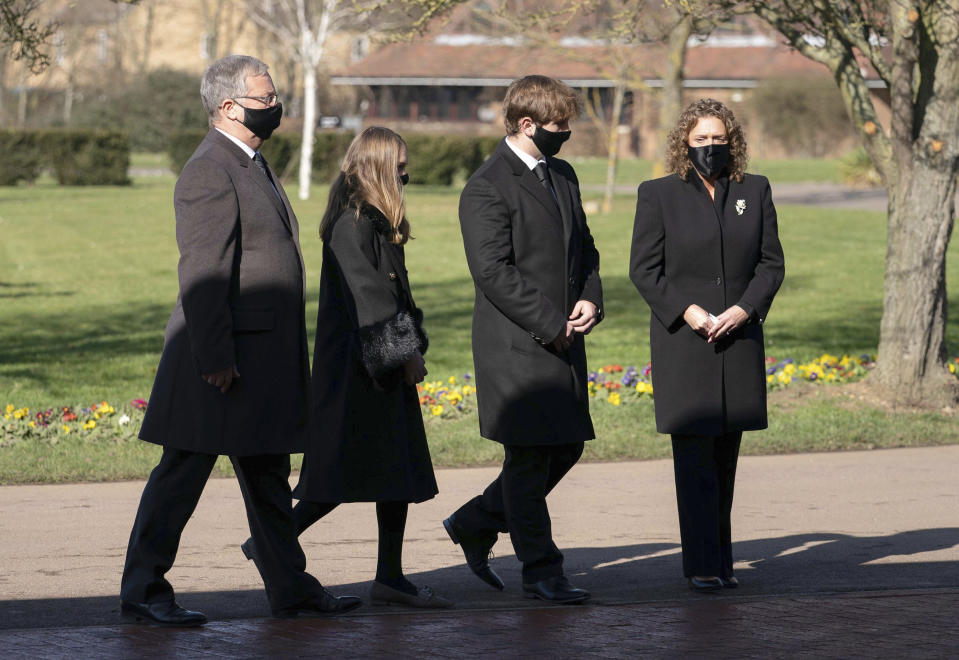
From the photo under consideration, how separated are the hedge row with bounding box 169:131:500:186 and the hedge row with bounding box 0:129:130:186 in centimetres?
232

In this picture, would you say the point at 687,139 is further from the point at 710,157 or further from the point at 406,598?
the point at 406,598

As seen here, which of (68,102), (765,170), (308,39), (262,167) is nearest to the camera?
(262,167)

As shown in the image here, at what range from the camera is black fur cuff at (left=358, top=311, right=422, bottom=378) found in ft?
16.4

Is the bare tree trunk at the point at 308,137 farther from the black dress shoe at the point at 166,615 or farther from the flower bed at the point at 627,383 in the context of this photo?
the black dress shoe at the point at 166,615

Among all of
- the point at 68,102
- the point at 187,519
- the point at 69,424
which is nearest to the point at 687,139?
the point at 187,519

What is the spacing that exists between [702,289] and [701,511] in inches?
33.4

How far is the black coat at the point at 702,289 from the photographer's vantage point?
5.44 meters

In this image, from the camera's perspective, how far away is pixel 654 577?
570 centimetres

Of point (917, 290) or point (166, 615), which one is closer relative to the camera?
point (166, 615)

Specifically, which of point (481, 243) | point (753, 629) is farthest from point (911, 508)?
point (481, 243)

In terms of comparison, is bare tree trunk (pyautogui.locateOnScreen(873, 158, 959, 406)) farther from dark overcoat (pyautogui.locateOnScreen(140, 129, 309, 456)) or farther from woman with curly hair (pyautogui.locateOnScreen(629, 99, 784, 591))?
dark overcoat (pyautogui.locateOnScreen(140, 129, 309, 456))

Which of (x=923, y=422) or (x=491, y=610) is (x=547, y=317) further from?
(x=923, y=422)

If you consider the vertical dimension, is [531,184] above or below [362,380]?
above

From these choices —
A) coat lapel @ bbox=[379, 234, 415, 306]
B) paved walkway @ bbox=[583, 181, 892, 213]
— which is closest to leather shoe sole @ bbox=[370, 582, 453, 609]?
coat lapel @ bbox=[379, 234, 415, 306]
